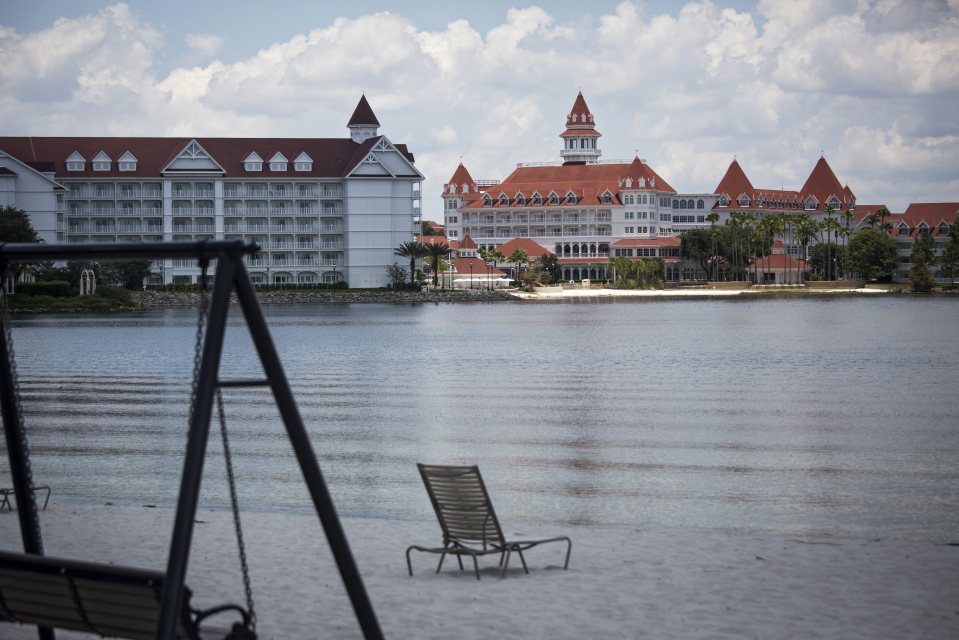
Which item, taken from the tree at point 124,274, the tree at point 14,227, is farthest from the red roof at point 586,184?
the tree at point 14,227

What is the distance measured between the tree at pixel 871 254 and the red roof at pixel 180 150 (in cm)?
6254

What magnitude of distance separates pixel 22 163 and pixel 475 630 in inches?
4858

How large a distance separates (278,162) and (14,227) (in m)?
34.5

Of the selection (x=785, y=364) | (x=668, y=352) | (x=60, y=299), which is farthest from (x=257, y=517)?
(x=60, y=299)

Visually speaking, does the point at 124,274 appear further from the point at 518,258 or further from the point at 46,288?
the point at 518,258

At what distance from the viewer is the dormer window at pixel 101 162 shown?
12850 centimetres

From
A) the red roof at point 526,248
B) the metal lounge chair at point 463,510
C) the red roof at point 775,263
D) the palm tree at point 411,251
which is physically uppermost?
the red roof at point 526,248

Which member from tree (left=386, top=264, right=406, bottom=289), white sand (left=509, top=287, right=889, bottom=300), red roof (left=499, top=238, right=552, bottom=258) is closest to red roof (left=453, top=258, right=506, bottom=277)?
white sand (left=509, top=287, right=889, bottom=300)

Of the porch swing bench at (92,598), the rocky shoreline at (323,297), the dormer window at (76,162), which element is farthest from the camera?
the dormer window at (76,162)

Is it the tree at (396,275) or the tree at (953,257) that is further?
the tree at (953,257)

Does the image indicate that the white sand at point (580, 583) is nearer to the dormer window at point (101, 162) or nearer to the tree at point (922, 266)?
the dormer window at point (101, 162)

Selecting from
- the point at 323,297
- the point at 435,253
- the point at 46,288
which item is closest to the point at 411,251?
the point at 323,297

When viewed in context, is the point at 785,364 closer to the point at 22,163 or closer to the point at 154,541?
the point at 154,541

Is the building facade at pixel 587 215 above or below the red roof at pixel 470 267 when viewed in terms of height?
above
